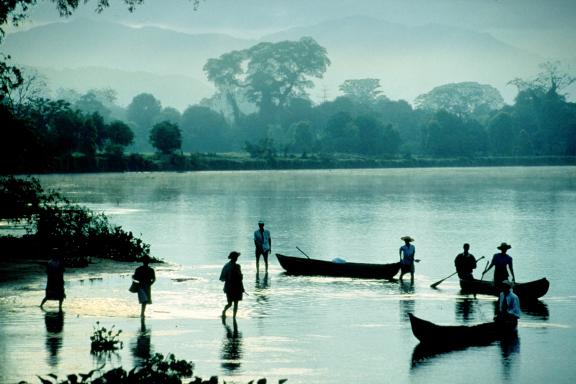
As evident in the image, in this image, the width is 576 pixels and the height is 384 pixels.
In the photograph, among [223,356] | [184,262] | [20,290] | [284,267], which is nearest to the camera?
[223,356]

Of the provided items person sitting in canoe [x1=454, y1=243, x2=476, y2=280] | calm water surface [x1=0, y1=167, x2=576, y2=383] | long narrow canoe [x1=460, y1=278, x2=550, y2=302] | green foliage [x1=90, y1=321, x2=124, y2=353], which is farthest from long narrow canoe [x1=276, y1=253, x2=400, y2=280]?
green foliage [x1=90, y1=321, x2=124, y2=353]

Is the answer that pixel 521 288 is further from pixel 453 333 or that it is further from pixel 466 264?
pixel 453 333

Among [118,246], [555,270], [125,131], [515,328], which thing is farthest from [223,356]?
[125,131]

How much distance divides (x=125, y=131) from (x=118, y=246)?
107 metres

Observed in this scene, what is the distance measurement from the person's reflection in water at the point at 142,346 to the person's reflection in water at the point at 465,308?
30.6 feet

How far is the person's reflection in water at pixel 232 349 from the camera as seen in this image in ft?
62.3

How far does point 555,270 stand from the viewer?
39531 mm

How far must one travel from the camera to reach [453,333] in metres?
21.3

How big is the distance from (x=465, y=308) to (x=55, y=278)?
12.4 m

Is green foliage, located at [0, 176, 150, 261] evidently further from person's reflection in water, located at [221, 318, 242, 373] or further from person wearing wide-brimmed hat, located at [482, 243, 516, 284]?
person wearing wide-brimmed hat, located at [482, 243, 516, 284]

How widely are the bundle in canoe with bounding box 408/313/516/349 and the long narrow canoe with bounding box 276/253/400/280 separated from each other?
10708 mm

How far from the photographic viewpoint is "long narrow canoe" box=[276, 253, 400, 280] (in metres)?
33.5

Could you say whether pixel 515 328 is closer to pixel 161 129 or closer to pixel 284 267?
pixel 284 267

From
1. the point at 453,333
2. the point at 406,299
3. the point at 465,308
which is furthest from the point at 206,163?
the point at 453,333
